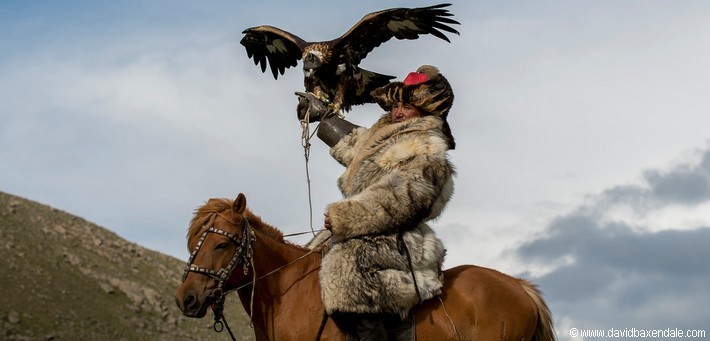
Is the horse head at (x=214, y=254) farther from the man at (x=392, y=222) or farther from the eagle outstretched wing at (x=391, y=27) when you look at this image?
the eagle outstretched wing at (x=391, y=27)

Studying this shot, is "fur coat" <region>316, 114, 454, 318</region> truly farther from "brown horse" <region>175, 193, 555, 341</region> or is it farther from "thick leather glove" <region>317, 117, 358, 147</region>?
"thick leather glove" <region>317, 117, 358, 147</region>

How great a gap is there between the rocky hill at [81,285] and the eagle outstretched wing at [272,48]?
157ft

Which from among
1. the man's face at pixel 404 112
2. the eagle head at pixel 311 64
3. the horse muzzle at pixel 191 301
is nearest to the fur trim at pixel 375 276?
the horse muzzle at pixel 191 301

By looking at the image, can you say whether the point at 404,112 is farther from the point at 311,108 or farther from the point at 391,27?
the point at 391,27

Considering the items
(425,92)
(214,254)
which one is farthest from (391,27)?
(214,254)

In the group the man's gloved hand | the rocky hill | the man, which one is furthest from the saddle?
the rocky hill

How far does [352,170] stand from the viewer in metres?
9.20

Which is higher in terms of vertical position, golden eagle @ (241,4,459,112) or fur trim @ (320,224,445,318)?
golden eagle @ (241,4,459,112)

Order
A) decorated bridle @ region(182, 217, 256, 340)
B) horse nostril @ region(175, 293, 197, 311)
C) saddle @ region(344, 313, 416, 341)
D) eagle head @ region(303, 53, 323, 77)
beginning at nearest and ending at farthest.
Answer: horse nostril @ region(175, 293, 197, 311)
decorated bridle @ region(182, 217, 256, 340)
saddle @ region(344, 313, 416, 341)
eagle head @ region(303, 53, 323, 77)

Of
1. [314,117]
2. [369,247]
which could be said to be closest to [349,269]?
[369,247]

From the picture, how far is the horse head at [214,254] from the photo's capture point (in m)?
8.00

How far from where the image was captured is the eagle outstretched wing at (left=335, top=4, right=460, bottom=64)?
441 inches

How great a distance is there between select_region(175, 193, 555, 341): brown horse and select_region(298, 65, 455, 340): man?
0.77ft

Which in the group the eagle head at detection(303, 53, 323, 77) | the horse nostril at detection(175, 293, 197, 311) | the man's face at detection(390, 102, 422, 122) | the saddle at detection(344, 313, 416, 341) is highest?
the eagle head at detection(303, 53, 323, 77)
